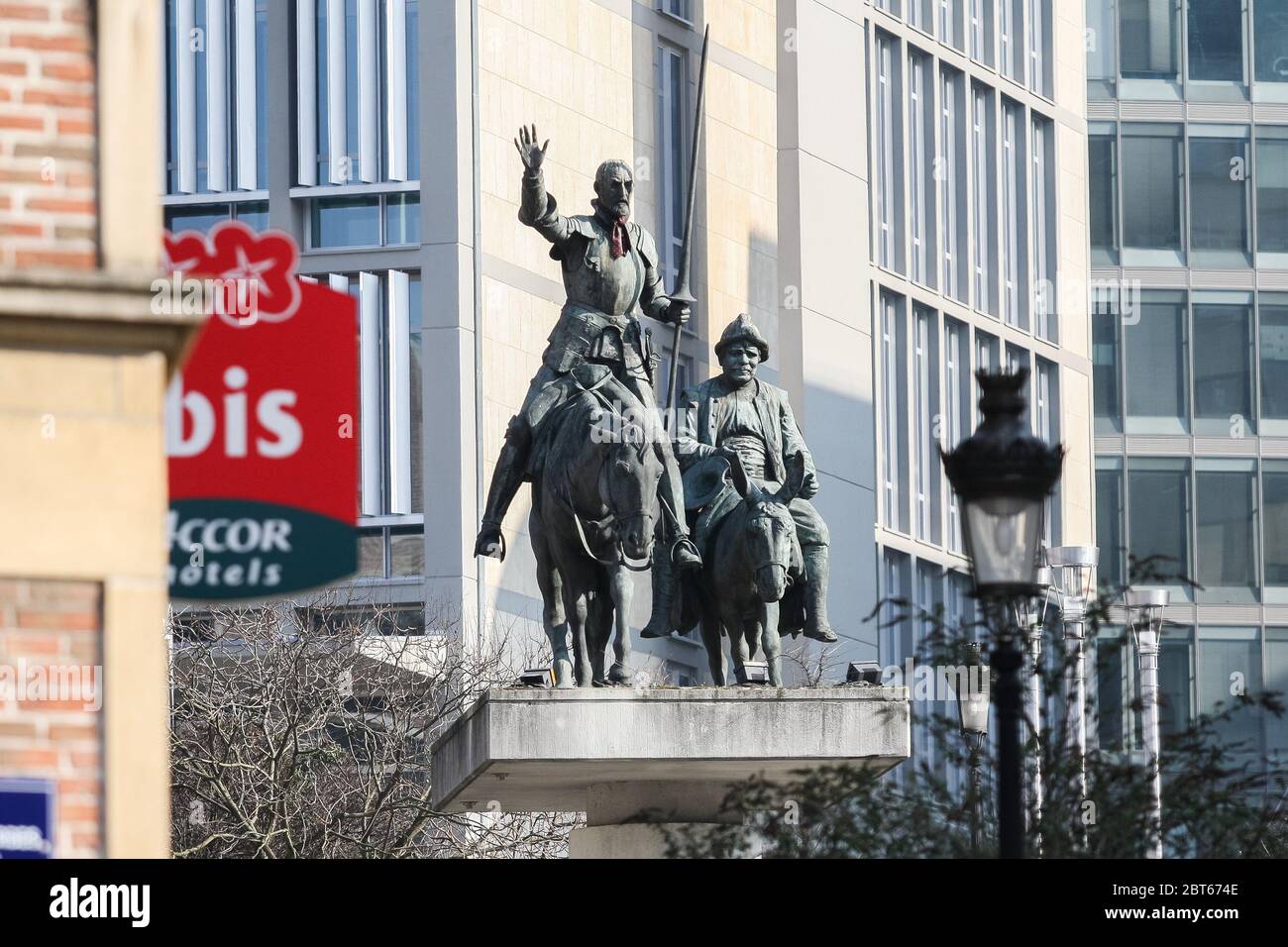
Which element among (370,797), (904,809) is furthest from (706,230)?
(904,809)

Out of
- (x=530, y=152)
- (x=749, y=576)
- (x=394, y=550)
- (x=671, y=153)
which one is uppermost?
(x=671, y=153)

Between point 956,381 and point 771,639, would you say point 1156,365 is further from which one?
point 771,639

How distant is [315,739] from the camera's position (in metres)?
40.5

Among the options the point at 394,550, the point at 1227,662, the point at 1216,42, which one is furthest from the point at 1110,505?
the point at 394,550

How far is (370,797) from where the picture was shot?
3631cm

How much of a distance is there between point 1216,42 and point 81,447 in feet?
213

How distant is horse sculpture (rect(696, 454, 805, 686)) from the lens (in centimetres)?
2442

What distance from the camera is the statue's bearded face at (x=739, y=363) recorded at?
82.9ft

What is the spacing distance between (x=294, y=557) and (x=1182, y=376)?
6283 cm

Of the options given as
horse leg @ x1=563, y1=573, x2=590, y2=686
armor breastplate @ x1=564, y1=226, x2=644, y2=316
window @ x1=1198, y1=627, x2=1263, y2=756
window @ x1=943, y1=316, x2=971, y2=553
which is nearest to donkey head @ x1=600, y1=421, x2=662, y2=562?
horse leg @ x1=563, y1=573, x2=590, y2=686

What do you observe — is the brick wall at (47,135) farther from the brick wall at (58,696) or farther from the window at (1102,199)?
the window at (1102,199)

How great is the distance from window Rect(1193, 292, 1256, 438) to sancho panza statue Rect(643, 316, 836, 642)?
5011 cm

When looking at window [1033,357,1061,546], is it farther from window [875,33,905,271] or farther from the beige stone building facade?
the beige stone building facade

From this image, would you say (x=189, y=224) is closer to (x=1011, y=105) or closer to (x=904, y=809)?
(x=1011, y=105)
